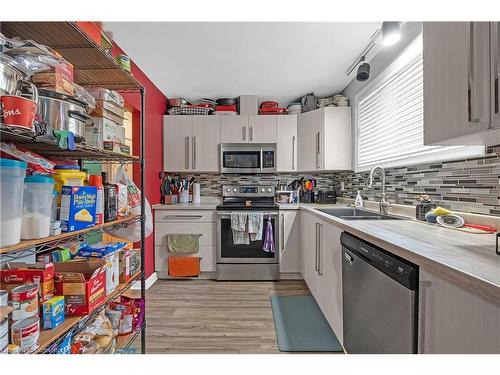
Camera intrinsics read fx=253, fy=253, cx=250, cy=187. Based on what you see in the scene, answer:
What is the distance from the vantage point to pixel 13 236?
753 millimetres

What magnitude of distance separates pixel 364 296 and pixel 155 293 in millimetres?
2175

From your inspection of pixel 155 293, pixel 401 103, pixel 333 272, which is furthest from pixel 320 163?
pixel 155 293

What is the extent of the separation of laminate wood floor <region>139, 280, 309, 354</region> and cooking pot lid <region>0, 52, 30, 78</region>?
5.70ft

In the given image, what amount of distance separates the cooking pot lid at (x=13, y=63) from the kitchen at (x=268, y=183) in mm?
15

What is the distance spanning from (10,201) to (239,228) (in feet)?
7.49

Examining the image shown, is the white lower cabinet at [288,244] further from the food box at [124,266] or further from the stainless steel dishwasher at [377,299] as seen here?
the food box at [124,266]

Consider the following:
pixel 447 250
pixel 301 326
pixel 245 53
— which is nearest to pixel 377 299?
pixel 447 250

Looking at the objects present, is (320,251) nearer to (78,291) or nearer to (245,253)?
(245,253)

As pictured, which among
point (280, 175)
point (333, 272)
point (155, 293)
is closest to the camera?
point (333, 272)

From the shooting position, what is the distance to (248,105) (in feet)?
11.0

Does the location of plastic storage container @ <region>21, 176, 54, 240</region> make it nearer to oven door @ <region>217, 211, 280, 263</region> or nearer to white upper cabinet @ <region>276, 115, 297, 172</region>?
oven door @ <region>217, 211, 280, 263</region>

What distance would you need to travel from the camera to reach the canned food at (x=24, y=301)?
814mm
